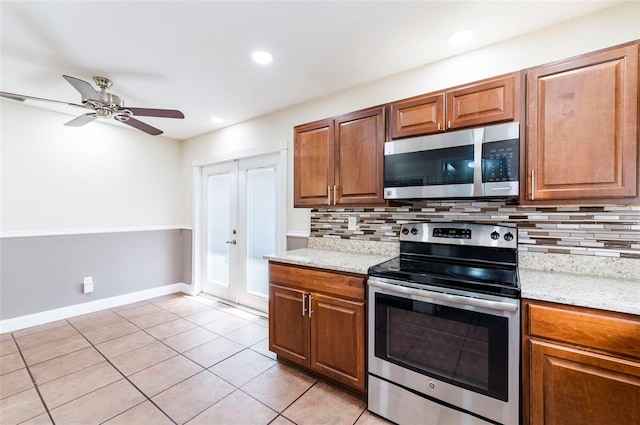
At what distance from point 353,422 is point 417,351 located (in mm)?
638

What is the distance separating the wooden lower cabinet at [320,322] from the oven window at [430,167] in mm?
795

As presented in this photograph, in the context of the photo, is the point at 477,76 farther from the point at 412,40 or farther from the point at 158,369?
the point at 158,369

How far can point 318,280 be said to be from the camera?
6.95 feet

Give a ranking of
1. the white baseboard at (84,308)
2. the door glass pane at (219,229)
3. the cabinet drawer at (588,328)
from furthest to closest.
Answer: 1. the door glass pane at (219,229)
2. the white baseboard at (84,308)
3. the cabinet drawer at (588,328)

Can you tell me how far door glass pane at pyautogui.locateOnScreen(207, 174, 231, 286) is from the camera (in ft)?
13.5

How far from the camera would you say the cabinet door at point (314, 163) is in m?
2.47

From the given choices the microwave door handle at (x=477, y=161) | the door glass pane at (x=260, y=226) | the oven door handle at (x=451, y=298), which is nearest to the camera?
the oven door handle at (x=451, y=298)

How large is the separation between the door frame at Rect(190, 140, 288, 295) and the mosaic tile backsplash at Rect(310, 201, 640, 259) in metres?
1.26

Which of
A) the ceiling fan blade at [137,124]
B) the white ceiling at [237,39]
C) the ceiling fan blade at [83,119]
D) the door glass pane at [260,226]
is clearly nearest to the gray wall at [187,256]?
the door glass pane at [260,226]

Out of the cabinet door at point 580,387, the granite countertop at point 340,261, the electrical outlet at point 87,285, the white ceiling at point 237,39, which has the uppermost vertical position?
the white ceiling at point 237,39

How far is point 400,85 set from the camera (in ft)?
8.04

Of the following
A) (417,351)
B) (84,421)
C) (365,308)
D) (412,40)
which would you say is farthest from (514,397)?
(84,421)

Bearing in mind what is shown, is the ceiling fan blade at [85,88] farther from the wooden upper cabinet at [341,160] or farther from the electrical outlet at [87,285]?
the electrical outlet at [87,285]

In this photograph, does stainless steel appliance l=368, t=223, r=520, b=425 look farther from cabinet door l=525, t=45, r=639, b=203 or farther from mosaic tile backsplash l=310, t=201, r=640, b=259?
cabinet door l=525, t=45, r=639, b=203
